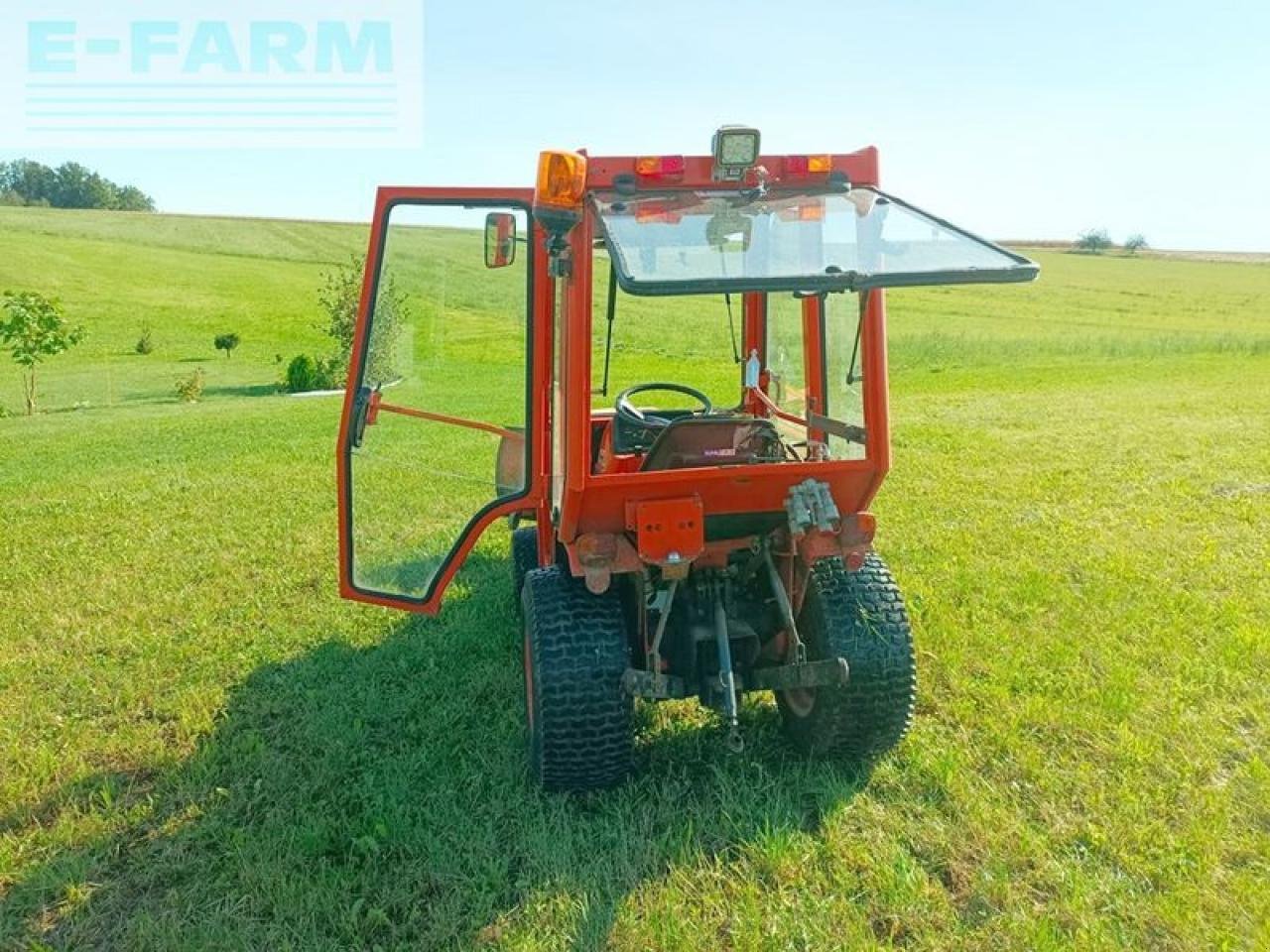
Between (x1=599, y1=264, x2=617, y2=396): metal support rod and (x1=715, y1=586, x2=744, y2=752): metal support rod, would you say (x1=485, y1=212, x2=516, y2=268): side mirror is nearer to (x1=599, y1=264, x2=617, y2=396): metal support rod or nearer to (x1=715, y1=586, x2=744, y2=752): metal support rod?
(x1=599, y1=264, x2=617, y2=396): metal support rod

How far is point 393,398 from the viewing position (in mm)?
3977

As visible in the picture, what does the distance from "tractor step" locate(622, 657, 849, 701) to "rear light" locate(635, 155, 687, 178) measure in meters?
1.56

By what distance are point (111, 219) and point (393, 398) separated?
56.3m

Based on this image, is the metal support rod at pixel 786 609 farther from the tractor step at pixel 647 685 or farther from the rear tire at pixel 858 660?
the tractor step at pixel 647 685

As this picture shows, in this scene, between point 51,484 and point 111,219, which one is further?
point 111,219

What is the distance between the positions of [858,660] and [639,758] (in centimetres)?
89

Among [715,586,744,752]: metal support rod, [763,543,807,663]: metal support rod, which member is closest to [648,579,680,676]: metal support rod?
[715,586,744,752]: metal support rod

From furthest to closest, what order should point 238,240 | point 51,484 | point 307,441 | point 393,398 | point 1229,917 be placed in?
1. point 238,240
2. point 307,441
3. point 51,484
4. point 393,398
5. point 1229,917

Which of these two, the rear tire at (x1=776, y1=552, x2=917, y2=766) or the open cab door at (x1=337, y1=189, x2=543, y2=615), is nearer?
the rear tire at (x1=776, y1=552, x2=917, y2=766)

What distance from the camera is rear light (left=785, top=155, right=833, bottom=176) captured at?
116 inches

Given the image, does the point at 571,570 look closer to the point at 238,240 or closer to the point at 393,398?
the point at 393,398

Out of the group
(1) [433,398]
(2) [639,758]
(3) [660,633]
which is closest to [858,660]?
(3) [660,633]

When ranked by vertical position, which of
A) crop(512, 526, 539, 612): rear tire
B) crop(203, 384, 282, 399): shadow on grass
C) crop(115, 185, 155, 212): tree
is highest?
crop(115, 185, 155, 212): tree

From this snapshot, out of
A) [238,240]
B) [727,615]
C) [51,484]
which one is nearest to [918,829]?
[727,615]
